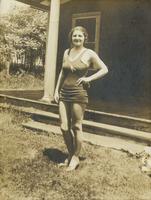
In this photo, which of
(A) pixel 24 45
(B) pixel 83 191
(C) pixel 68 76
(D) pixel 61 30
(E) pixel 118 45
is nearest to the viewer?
(B) pixel 83 191

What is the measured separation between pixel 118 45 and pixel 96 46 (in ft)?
1.20

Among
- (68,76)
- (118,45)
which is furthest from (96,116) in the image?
(118,45)

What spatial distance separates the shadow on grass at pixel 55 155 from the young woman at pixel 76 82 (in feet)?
0.50

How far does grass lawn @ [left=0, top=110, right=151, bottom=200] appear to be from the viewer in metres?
2.20

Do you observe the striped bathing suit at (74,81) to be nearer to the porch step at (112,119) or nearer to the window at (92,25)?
the porch step at (112,119)

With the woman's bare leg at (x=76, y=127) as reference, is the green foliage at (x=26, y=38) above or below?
above

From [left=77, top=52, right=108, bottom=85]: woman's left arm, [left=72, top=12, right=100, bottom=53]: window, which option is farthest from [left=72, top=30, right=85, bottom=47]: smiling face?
[left=72, top=12, right=100, bottom=53]: window

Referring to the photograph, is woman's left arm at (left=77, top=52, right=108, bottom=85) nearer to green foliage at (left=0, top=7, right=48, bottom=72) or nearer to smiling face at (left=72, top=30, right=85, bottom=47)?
smiling face at (left=72, top=30, right=85, bottom=47)

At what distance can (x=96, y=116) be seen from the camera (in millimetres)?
3340

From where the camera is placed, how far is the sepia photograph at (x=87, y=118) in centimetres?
235

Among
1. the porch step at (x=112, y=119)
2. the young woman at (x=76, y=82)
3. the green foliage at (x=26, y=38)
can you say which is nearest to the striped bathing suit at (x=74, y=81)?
the young woman at (x=76, y=82)

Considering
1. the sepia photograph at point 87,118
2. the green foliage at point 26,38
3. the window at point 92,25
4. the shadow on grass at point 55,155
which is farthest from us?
the green foliage at point 26,38

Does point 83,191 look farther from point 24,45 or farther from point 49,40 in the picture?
point 24,45

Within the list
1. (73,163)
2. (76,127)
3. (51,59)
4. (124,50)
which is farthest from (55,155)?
(124,50)
